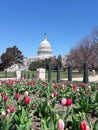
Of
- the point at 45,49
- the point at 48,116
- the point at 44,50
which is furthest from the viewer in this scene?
the point at 45,49

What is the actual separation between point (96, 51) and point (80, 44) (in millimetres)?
8815

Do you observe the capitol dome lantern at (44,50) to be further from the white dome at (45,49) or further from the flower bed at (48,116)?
the flower bed at (48,116)

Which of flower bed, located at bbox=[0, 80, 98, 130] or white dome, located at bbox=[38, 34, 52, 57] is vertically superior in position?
white dome, located at bbox=[38, 34, 52, 57]

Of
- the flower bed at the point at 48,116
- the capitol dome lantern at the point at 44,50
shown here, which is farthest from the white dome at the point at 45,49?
the flower bed at the point at 48,116

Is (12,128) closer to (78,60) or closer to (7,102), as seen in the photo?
(7,102)

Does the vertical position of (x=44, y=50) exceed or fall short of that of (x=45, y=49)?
it falls short

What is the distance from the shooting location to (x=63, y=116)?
13.6 feet

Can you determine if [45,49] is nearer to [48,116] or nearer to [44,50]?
[44,50]

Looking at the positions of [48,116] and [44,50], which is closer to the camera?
[48,116]

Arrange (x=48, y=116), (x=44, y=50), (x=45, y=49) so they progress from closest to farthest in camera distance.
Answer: (x=48, y=116) < (x=44, y=50) < (x=45, y=49)

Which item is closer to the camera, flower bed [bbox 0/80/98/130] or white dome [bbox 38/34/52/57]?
flower bed [bbox 0/80/98/130]

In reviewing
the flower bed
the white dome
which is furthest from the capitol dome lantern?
the flower bed

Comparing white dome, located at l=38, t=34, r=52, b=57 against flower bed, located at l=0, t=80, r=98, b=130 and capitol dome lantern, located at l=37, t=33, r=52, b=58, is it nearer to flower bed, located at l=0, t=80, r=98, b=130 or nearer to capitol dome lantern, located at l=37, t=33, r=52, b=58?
capitol dome lantern, located at l=37, t=33, r=52, b=58

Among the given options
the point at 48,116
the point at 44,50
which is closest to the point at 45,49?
the point at 44,50
